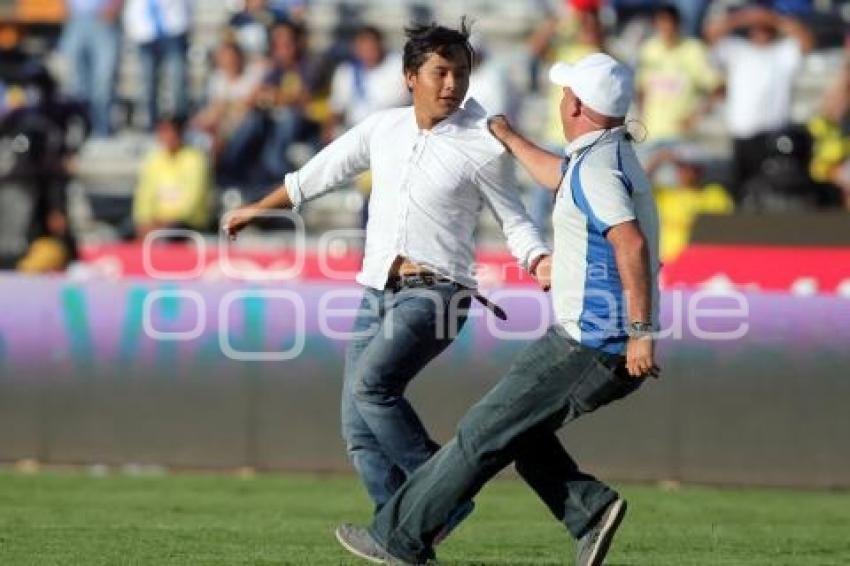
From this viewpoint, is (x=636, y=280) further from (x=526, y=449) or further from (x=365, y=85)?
(x=365, y=85)

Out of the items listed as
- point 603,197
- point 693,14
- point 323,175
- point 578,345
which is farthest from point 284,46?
point 603,197

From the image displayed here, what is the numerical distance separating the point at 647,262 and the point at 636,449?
501cm

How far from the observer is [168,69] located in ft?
62.5

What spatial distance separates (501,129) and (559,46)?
9757 millimetres

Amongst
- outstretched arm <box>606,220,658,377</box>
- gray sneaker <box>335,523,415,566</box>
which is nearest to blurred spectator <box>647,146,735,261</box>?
gray sneaker <box>335,523,415,566</box>

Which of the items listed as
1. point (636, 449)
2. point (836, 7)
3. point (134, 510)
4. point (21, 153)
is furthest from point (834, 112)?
point (134, 510)

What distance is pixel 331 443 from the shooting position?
1264cm

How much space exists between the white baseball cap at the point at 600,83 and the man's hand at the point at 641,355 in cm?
87

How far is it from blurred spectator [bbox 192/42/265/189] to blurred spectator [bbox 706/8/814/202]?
4.16m

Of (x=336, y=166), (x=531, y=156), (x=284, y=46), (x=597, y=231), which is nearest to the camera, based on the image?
(x=597, y=231)

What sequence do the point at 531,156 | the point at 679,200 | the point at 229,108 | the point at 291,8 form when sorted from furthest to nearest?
the point at 291,8
the point at 229,108
the point at 679,200
the point at 531,156

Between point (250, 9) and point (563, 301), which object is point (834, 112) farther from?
point (563, 301)

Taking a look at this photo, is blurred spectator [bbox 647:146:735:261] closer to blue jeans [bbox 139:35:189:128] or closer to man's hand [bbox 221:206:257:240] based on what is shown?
blue jeans [bbox 139:35:189:128]

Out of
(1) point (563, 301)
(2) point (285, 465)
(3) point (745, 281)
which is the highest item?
(1) point (563, 301)
